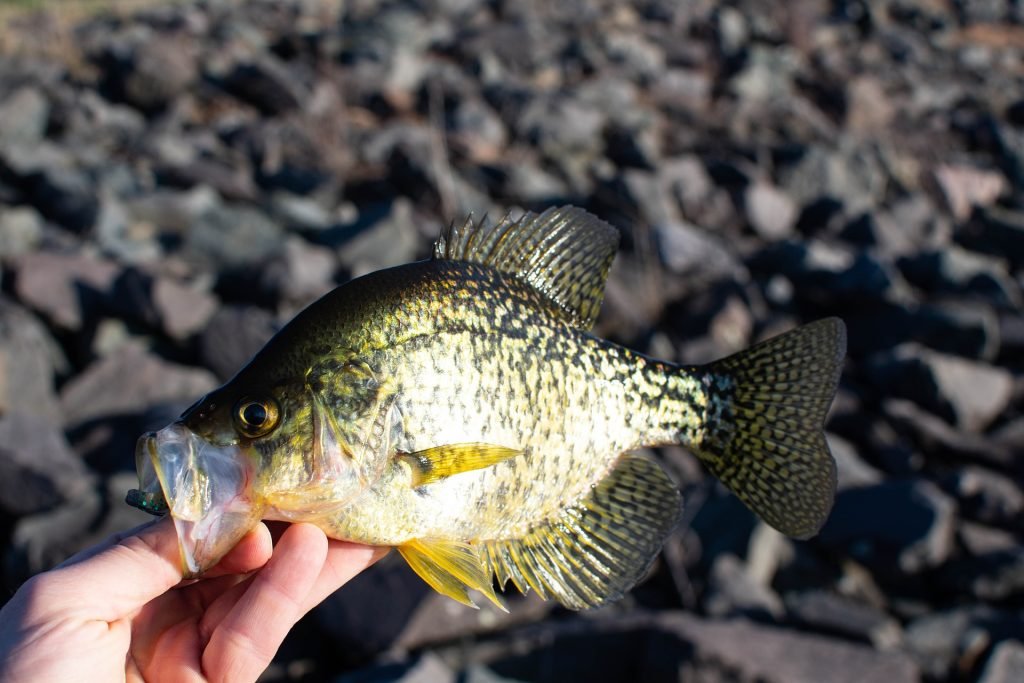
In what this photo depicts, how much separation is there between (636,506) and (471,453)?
0.67 meters

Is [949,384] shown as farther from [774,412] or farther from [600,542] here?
[600,542]

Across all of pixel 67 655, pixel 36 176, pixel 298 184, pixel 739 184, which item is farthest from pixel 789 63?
pixel 67 655

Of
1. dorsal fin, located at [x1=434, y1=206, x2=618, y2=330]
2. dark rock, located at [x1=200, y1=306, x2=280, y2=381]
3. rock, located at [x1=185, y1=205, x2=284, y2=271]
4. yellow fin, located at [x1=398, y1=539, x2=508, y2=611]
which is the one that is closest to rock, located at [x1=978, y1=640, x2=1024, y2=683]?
dorsal fin, located at [x1=434, y1=206, x2=618, y2=330]

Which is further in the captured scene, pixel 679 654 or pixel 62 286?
pixel 62 286

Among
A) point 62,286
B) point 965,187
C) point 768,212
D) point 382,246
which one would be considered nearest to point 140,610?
point 62,286

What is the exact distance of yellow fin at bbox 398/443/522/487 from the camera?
2.39m

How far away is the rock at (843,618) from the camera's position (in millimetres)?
6145

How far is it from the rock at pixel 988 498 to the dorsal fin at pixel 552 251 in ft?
19.3

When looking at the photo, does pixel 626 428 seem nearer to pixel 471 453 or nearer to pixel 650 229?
pixel 471 453

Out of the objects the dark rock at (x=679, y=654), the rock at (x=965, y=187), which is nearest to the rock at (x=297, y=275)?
the dark rock at (x=679, y=654)

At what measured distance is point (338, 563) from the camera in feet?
9.19

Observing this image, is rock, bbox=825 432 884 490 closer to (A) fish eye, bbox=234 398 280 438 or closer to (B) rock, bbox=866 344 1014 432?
(B) rock, bbox=866 344 1014 432

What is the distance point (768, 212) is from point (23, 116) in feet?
30.0

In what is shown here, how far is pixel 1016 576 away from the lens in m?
6.73
